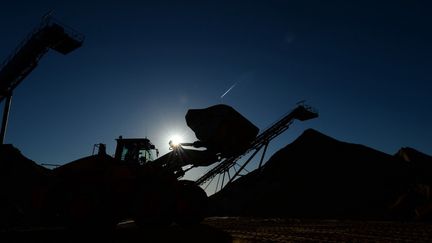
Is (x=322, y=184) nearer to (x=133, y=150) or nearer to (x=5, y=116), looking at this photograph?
(x=133, y=150)

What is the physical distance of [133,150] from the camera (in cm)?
1021

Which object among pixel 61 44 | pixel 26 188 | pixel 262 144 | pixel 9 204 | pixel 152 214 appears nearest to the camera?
pixel 152 214

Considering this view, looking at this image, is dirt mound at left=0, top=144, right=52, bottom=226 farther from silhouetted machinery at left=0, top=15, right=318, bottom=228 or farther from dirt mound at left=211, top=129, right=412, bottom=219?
dirt mound at left=211, top=129, right=412, bottom=219

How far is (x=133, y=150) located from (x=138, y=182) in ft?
5.33

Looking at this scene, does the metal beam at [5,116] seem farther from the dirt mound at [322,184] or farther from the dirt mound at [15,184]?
the dirt mound at [322,184]

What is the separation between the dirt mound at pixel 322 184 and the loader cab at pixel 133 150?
33.4 feet

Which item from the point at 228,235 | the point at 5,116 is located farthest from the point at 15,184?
the point at 228,235

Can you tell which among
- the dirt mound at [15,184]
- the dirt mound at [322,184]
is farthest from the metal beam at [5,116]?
the dirt mound at [322,184]

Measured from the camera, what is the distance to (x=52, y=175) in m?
8.67

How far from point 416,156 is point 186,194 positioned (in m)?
25.1

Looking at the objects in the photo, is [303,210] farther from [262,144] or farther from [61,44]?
[61,44]

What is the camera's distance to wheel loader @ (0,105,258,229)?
26.2 ft

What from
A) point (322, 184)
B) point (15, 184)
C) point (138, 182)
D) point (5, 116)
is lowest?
point (138, 182)

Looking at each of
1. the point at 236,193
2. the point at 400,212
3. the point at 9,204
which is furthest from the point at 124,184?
the point at 236,193
